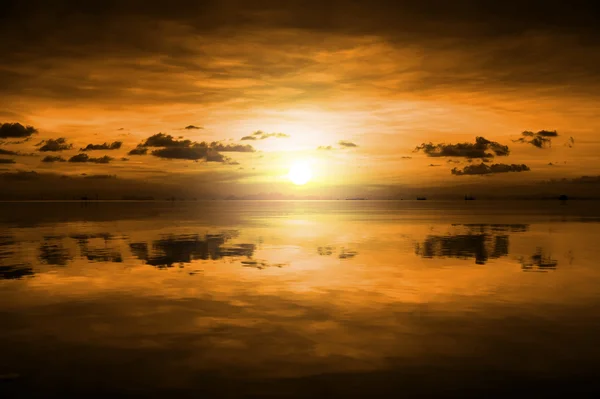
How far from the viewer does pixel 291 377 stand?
537 inches

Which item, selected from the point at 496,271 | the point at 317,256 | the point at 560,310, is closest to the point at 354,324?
the point at 560,310

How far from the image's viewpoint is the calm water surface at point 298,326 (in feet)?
43.8

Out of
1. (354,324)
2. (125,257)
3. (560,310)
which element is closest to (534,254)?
(560,310)

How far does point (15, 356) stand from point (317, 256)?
24476 mm

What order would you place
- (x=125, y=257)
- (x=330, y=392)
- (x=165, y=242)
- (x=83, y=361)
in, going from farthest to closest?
(x=165, y=242), (x=125, y=257), (x=83, y=361), (x=330, y=392)

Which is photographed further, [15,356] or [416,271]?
[416,271]

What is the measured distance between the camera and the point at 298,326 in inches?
736

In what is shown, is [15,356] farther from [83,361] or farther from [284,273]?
[284,273]

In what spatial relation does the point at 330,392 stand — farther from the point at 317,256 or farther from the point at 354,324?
the point at 317,256

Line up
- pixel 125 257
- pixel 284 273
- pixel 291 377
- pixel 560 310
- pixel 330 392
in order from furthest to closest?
pixel 125 257
pixel 284 273
pixel 560 310
pixel 291 377
pixel 330 392

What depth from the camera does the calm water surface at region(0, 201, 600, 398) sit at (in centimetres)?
1336

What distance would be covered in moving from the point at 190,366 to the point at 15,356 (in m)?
5.07

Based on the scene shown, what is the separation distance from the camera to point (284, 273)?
99.6 ft

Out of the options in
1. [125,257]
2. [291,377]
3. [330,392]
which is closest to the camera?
[330,392]
